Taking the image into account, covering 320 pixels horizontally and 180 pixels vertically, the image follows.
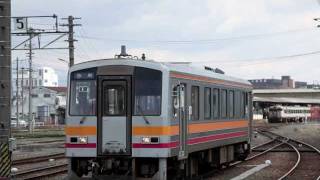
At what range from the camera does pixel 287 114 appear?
10019cm

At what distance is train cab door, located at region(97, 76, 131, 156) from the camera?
13.6 meters

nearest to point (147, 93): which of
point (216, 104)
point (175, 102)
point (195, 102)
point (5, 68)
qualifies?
point (175, 102)

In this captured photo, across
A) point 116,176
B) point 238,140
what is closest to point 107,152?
point 116,176

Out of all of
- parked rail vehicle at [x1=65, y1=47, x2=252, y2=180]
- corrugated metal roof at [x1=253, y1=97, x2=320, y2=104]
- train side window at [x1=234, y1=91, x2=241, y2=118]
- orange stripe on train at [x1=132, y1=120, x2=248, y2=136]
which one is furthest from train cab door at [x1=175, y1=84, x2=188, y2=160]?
corrugated metal roof at [x1=253, y1=97, x2=320, y2=104]

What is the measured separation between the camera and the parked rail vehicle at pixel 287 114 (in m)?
98.1

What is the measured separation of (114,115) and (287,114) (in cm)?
8889

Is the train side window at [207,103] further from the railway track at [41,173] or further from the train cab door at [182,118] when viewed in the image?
the railway track at [41,173]

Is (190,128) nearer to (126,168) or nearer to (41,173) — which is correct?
(126,168)

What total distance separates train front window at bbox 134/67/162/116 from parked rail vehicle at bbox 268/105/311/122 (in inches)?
3326

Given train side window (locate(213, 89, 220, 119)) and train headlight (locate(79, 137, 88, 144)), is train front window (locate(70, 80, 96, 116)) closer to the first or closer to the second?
train headlight (locate(79, 137, 88, 144))

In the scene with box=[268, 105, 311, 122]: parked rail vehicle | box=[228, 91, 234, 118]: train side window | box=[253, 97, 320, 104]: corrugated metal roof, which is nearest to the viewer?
box=[228, 91, 234, 118]: train side window

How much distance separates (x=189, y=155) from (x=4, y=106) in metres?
5.15

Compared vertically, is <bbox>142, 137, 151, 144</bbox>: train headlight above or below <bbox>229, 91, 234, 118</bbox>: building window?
below

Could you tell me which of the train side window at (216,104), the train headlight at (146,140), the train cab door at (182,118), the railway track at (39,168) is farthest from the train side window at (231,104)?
the train headlight at (146,140)
